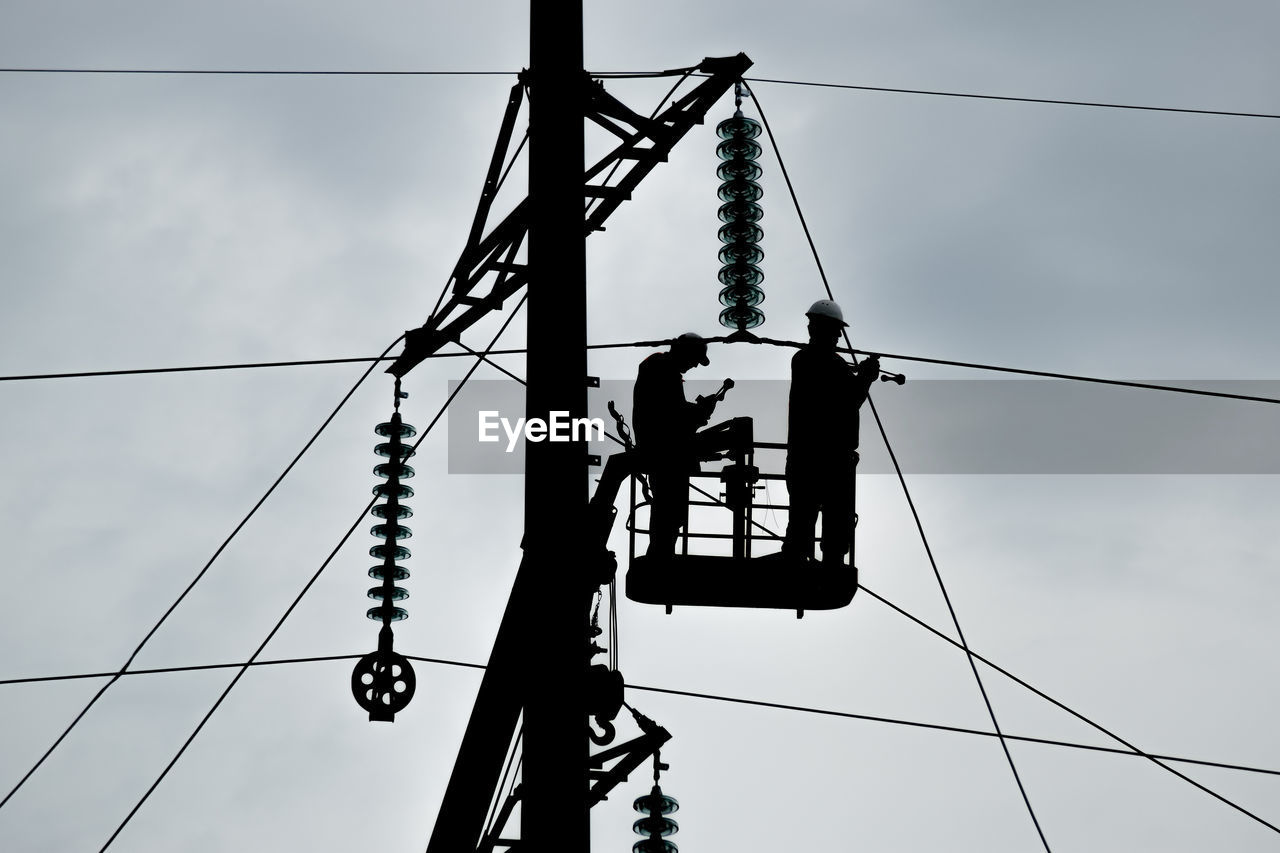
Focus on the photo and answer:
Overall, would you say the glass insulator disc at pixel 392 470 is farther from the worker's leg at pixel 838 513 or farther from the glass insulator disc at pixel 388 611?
the worker's leg at pixel 838 513

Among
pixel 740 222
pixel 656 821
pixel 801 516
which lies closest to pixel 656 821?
pixel 656 821

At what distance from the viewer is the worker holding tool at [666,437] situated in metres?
10.4

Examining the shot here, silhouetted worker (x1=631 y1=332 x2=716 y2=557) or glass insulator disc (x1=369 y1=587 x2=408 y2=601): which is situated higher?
silhouetted worker (x1=631 y1=332 x2=716 y2=557)

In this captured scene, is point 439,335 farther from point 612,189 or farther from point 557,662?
point 557,662

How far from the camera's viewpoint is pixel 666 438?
1054 cm

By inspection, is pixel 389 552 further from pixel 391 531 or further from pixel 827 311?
pixel 827 311

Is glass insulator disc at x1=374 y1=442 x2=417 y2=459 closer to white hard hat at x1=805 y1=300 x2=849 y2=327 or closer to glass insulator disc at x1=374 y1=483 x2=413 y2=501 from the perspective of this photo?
glass insulator disc at x1=374 y1=483 x2=413 y2=501

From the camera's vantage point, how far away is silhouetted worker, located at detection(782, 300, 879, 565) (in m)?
10.4

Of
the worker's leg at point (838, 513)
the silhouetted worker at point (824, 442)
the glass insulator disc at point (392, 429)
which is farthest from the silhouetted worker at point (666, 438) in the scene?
the glass insulator disc at point (392, 429)

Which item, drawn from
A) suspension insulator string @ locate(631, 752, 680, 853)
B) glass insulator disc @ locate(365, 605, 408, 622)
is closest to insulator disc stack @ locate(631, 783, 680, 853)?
suspension insulator string @ locate(631, 752, 680, 853)

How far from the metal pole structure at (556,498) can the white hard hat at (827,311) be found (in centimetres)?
197

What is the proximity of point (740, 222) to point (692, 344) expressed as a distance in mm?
1242

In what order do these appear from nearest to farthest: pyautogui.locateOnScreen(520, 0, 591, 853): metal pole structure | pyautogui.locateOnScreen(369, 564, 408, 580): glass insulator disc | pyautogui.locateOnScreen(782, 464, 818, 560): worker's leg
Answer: pyautogui.locateOnScreen(520, 0, 591, 853): metal pole structure
pyautogui.locateOnScreen(782, 464, 818, 560): worker's leg
pyautogui.locateOnScreen(369, 564, 408, 580): glass insulator disc

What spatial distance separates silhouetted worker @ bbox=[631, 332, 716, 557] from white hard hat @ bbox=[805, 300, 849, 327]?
980 mm
